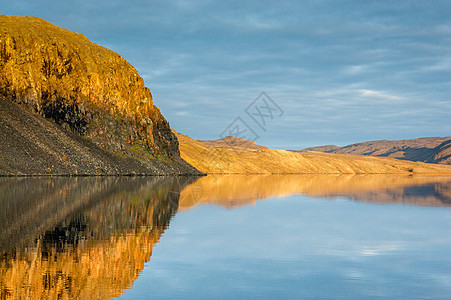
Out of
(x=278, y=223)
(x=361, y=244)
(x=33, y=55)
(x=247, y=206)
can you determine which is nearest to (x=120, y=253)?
(x=361, y=244)

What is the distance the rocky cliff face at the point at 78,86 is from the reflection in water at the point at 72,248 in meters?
65.0

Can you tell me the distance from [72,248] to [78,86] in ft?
272

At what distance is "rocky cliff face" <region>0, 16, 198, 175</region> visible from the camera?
8331cm

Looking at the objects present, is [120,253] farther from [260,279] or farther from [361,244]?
[361,244]

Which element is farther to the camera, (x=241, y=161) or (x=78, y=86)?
(x=241, y=161)

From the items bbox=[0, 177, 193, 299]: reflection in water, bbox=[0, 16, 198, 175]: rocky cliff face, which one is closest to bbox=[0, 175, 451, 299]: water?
bbox=[0, 177, 193, 299]: reflection in water

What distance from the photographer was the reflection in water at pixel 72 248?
9273 millimetres

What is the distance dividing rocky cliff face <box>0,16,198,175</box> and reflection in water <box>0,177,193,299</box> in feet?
213

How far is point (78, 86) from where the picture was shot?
91188mm

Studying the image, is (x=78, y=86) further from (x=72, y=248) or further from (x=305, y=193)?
(x=72, y=248)

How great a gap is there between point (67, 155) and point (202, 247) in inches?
2453

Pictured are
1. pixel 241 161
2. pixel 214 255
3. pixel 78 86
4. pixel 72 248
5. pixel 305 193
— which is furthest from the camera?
pixel 241 161

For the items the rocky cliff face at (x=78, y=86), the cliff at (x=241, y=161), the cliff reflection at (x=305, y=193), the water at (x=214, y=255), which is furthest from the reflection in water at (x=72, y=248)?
the cliff at (x=241, y=161)

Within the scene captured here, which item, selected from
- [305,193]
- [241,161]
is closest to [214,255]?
[305,193]
